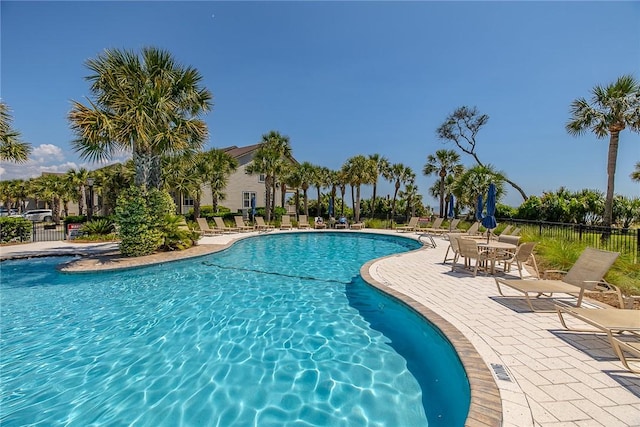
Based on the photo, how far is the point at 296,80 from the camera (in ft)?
66.0

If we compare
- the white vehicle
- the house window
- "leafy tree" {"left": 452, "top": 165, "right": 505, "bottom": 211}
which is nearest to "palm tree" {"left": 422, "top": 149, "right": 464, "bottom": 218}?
"leafy tree" {"left": 452, "top": 165, "right": 505, "bottom": 211}

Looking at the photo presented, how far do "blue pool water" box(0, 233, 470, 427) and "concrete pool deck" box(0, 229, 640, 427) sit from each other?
447 mm

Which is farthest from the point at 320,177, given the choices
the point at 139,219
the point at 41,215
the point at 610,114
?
the point at 41,215

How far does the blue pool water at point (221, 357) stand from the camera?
10.7 ft

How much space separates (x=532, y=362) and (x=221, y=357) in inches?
166

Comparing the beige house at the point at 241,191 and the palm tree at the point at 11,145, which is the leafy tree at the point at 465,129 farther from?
the palm tree at the point at 11,145

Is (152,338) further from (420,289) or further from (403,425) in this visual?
(420,289)

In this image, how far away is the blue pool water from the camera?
326 centimetres

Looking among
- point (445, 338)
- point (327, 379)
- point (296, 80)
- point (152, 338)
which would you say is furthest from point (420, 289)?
point (296, 80)

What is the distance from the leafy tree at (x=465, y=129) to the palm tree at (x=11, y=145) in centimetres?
3843

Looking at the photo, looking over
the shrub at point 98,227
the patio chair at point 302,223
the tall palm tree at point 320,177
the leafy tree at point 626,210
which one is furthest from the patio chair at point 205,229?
the leafy tree at point 626,210

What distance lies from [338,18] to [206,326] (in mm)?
13619

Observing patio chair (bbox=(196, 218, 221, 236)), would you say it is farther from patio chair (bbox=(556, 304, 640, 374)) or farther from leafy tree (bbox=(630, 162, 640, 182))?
leafy tree (bbox=(630, 162, 640, 182))

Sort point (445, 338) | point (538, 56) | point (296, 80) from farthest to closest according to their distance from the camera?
1. point (296, 80)
2. point (538, 56)
3. point (445, 338)
